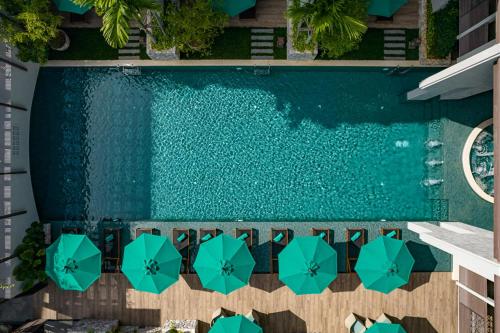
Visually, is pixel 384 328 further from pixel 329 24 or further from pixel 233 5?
pixel 233 5

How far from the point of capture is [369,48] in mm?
12203

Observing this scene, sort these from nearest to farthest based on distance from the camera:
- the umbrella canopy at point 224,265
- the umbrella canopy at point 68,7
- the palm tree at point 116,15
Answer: the palm tree at point 116,15 < the umbrella canopy at point 224,265 < the umbrella canopy at point 68,7

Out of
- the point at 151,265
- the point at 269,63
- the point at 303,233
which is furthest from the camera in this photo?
the point at 303,233

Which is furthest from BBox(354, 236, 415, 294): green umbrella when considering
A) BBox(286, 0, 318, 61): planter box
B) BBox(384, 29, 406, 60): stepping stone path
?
BBox(286, 0, 318, 61): planter box

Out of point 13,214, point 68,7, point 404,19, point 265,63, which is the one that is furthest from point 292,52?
point 13,214

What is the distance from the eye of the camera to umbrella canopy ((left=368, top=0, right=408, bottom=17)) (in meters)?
11.4

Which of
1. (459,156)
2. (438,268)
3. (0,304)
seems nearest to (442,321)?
(438,268)

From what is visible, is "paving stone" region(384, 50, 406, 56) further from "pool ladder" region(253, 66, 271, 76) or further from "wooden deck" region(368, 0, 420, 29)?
"pool ladder" region(253, 66, 271, 76)

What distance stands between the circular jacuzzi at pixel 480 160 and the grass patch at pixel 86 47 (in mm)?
13470

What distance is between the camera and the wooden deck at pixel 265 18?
12.2 meters

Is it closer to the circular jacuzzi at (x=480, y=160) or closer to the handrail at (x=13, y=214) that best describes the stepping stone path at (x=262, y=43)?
the circular jacuzzi at (x=480, y=160)

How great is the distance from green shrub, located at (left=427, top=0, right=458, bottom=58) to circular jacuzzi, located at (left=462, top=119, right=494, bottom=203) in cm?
311

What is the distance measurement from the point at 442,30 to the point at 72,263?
14902 millimetres

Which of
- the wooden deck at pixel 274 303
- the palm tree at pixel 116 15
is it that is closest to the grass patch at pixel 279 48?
the palm tree at pixel 116 15
